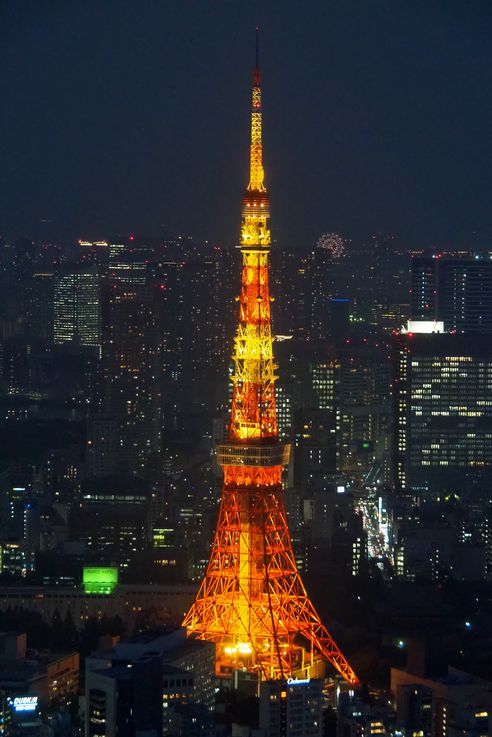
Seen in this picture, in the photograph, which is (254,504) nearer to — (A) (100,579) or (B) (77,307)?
(A) (100,579)

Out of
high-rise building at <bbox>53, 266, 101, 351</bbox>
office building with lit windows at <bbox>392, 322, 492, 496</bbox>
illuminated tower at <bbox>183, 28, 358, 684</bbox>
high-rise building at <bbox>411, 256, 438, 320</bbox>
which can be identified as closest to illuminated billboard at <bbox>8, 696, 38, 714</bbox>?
illuminated tower at <bbox>183, 28, 358, 684</bbox>

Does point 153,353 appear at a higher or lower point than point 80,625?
higher

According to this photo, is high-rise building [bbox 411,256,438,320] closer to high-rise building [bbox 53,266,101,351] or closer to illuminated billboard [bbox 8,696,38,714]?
high-rise building [bbox 53,266,101,351]

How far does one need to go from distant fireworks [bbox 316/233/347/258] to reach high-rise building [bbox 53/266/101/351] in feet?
9.05

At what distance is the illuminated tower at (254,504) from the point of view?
15078 mm

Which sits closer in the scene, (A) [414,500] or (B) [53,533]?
(B) [53,533]

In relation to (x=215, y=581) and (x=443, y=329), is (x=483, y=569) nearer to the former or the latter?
(x=215, y=581)

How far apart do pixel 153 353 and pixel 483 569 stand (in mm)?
7311

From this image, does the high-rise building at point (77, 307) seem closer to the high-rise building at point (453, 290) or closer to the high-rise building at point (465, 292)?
the high-rise building at point (453, 290)

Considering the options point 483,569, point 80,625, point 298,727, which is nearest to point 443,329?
point 483,569

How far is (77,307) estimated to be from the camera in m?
27.4

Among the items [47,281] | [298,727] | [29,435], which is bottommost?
[298,727]

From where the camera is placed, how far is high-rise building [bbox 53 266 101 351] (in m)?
26.8

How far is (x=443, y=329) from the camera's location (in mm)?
25141
